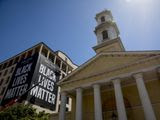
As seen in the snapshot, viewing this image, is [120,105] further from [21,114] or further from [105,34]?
[105,34]

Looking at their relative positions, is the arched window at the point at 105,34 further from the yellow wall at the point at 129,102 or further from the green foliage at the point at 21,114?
the green foliage at the point at 21,114

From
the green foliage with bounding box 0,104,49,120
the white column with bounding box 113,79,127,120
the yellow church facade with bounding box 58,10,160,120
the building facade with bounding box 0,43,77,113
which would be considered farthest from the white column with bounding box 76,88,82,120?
the building facade with bounding box 0,43,77,113

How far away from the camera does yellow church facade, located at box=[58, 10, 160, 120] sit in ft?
47.5

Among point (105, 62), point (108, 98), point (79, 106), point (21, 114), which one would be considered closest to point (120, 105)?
point (79, 106)

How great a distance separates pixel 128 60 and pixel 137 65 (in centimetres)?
180

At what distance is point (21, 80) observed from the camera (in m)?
31.8

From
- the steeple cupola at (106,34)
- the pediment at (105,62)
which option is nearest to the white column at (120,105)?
the pediment at (105,62)

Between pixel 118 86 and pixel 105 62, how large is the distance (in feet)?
15.3

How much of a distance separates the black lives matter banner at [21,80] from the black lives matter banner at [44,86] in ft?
4.48

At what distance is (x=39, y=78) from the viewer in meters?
31.3

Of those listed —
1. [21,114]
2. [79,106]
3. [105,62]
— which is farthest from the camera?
[105,62]

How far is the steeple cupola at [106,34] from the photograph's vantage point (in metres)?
25.3

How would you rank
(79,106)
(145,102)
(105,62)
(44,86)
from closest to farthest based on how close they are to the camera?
(145,102), (79,106), (105,62), (44,86)

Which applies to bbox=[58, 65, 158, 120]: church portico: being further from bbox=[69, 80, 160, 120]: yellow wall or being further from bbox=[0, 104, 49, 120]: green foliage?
bbox=[0, 104, 49, 120]: green foliage
